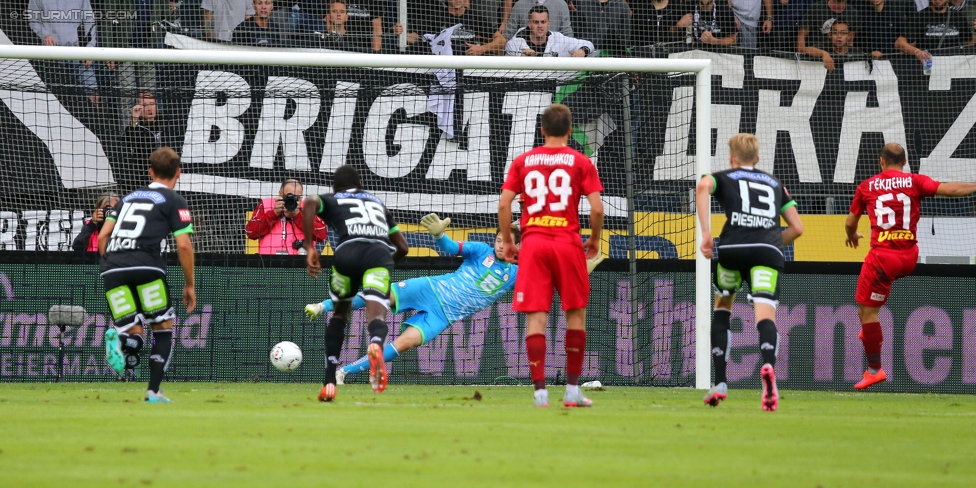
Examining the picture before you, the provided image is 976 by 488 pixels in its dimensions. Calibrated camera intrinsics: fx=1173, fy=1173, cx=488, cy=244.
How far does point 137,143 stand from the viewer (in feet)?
49.9

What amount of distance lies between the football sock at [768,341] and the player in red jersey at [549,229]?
1388mm

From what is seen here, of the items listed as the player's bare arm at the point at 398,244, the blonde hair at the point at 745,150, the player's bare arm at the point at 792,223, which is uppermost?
the blonde hair at the point at 745,150

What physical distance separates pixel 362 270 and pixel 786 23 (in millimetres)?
10874

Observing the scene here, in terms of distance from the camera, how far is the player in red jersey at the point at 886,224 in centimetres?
1192

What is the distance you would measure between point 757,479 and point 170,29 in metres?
13.4

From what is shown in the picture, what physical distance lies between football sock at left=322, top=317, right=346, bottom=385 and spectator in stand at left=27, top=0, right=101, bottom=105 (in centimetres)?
891

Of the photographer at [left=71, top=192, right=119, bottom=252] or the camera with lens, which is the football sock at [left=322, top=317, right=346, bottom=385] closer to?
the camera with lens

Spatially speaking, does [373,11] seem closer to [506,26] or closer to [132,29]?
[506,26]

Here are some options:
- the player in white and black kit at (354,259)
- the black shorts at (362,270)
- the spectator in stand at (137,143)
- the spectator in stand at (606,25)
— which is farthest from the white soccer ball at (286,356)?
the spectator in stand at (606,25)

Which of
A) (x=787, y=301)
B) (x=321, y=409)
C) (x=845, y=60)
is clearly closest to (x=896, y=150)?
(x=787, y=301)

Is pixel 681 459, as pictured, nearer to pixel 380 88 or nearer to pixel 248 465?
pixel 248 465

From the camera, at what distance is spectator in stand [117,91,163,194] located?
15164 millimetres

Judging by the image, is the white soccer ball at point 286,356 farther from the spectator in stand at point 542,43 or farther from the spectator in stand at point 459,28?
the spectator in stand at point 542,43

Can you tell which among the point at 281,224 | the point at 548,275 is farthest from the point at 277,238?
the point at 548,275
